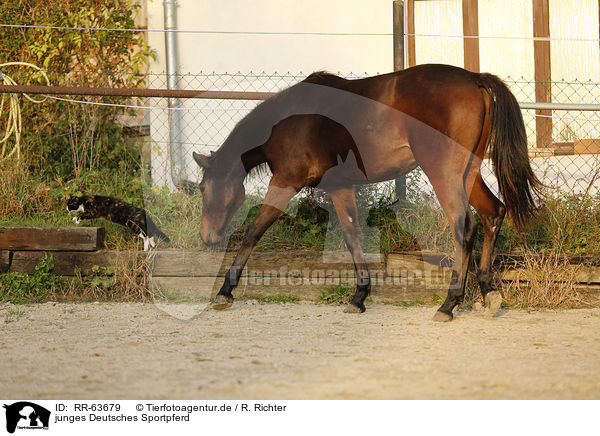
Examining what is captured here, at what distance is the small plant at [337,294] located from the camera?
180 inches

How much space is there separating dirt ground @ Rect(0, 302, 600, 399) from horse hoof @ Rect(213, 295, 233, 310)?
1.7 inches

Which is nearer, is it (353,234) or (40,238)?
(353,234)

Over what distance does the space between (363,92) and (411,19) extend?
3094 mm

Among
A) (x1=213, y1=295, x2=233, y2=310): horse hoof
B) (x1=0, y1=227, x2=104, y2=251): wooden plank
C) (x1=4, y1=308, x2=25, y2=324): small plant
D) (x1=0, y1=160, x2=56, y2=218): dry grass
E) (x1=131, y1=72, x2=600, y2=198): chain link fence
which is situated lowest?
(x1=4, y1=308, x2=25, y2=324): small plant

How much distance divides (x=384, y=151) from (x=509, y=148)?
2.62ft

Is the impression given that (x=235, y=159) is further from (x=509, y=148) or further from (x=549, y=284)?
(x=549, y=284)

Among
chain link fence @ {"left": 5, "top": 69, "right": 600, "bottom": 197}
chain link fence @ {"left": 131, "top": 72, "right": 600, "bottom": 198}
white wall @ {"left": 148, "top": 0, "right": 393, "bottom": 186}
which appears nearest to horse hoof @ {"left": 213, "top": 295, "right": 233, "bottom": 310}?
chain link fence @ {"left": 131, "top": 72, "right": 600, "bottom": 198}

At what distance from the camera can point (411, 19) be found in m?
6.86

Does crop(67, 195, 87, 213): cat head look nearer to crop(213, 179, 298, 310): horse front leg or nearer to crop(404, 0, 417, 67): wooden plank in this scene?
crop(213, 179, 298, 310): horse front leg

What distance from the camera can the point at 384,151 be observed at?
13.4ft

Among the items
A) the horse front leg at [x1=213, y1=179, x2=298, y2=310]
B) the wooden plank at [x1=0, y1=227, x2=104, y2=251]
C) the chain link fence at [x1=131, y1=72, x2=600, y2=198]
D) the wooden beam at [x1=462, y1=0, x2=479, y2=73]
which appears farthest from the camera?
the wooden beam at [x1=462, y1=0, x2=479, y2=73]

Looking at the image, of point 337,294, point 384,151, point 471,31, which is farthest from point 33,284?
point 471,31

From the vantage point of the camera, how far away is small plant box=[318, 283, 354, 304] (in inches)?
180
